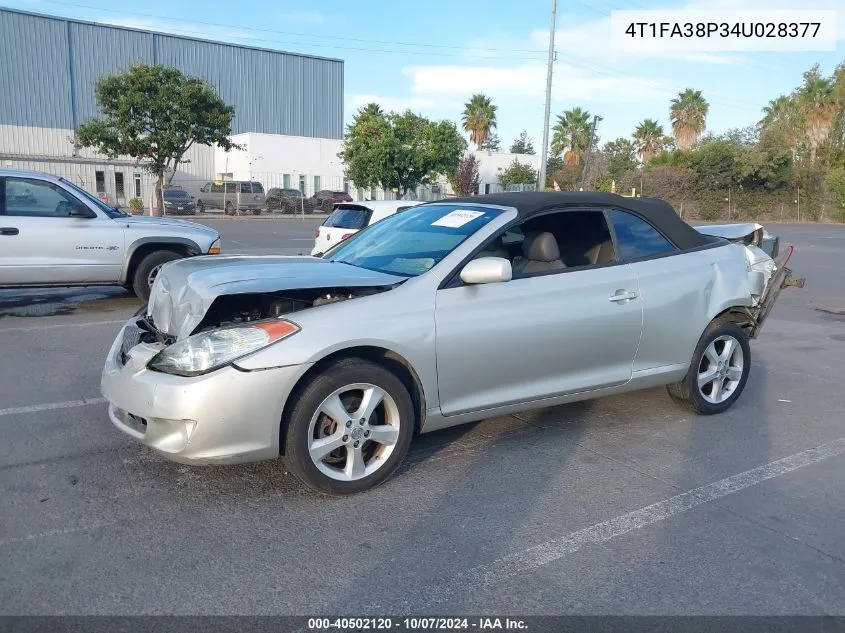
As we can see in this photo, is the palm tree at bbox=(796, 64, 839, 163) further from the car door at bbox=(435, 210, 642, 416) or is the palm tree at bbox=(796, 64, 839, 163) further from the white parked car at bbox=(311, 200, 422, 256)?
the car door at bbox=(435, 210, 642, 416)

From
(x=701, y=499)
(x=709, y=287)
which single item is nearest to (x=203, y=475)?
(x=701, y=499)

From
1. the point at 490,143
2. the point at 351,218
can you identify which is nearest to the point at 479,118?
the point at 490,143

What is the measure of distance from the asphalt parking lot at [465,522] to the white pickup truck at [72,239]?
375cm

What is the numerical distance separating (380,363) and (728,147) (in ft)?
161

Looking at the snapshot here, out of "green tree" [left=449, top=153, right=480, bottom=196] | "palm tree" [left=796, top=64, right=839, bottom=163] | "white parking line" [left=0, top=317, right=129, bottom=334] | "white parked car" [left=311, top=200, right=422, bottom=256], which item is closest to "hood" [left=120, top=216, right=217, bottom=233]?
"white parking line" [left=0, top=317, right=129, bottom=334]

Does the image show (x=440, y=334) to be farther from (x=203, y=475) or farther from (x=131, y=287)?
(x=131, y=287)

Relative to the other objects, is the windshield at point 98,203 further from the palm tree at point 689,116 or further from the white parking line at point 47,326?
the palm tree at point 689,116

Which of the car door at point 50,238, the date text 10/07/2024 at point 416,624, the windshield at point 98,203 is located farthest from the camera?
the windshield at point 98,203

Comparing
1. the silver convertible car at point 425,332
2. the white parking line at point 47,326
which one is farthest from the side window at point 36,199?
the silver convertible car at point 425,332

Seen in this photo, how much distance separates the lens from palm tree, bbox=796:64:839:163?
53684mm

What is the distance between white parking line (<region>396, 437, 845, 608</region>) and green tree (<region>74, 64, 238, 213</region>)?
31.3 metres

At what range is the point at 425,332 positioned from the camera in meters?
3.99

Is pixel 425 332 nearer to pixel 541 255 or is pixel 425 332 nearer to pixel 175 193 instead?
pixel 541 255

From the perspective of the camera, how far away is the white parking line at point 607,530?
3.05 metres
